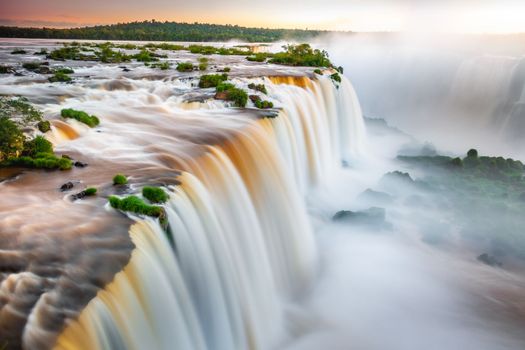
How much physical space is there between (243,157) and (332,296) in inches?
218

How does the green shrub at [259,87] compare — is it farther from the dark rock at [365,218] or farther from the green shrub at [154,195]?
the green shrub at [154,195]

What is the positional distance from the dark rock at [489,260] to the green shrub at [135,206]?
14.5 meters

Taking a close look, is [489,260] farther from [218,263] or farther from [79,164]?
[79,164]

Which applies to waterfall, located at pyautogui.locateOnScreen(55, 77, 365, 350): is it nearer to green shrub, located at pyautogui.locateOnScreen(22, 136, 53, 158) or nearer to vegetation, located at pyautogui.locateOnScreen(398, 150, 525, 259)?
green shrub, located at pyautogui.locateOnScreen(22, 136, 53, 158)

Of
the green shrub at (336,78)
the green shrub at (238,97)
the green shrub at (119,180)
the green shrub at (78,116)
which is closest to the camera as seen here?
the green shrub at (119,180)

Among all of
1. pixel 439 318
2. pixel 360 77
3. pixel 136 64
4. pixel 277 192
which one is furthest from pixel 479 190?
pixel 360 77

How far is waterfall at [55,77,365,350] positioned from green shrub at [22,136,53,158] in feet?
13.6

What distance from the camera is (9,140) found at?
444 inches

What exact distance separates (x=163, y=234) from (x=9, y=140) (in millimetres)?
5878

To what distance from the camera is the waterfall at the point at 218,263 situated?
683cm

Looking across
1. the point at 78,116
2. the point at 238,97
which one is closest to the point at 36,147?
the point at 78,116

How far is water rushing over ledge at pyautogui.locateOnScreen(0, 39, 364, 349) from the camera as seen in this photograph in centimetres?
652

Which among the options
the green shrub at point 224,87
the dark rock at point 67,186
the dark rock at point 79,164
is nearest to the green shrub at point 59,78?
the green shrub at point 224,87

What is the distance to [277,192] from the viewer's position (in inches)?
588
